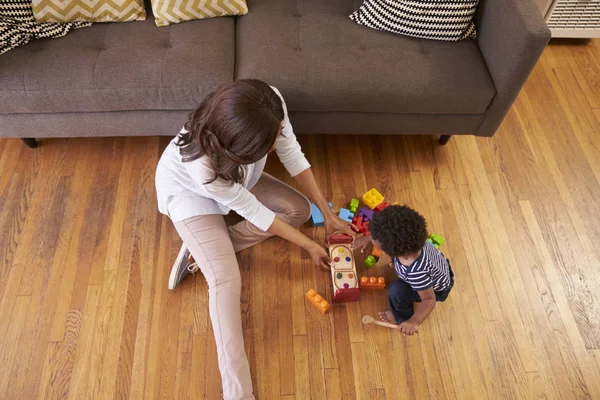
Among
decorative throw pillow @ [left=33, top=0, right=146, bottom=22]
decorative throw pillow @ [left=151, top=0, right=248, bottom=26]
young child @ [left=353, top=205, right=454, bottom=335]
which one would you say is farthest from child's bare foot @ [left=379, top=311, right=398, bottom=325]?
decorative throw pillow @ [left=33, top=0, right=146, bottom=22]

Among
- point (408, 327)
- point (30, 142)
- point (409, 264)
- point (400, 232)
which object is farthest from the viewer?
point (30, 142)

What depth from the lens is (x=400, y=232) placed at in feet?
4.12

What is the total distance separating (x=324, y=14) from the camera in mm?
1809

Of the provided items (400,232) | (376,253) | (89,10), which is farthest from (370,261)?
(89,10)

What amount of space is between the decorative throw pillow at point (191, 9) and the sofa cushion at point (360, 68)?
0.09 metres

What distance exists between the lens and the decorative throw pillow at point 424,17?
1.66 m

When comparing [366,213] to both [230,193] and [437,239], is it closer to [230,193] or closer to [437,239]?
[437,239]

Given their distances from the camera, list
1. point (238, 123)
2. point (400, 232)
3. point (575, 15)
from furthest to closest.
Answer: point (575, 15)
point (400, 232)
point (238, 123)

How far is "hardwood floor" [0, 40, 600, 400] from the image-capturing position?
1.50 m

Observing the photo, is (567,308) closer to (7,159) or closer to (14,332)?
(14,332)

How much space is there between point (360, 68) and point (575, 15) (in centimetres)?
136

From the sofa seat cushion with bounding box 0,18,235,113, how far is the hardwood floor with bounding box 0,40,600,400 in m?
0.39

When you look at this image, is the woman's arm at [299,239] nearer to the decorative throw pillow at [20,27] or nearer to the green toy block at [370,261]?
the green toy block at [370,261]

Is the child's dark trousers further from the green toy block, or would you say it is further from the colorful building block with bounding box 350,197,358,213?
the colorful building block with bounding box 350,197,358,213
